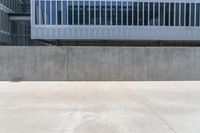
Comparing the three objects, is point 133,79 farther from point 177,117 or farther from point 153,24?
point 153,24

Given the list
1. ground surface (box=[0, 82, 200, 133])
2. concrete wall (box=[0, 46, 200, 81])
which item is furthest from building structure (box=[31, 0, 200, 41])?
ground surface (box=[0, 82, 200, 133])

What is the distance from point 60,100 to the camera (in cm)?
916

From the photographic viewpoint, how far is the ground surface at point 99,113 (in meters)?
5.93

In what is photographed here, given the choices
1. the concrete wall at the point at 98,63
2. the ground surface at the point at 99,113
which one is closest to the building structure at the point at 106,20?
the concrete wall at the point at 98,63

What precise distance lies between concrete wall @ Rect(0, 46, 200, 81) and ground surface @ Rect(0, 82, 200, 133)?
4.78m

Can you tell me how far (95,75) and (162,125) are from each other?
30.5ft

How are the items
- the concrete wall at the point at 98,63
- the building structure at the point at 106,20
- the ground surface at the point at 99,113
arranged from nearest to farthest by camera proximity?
the ground surface at the point at 99,113 < the concrete wall at the point at 98,63 < the building structure at the point at 106,20

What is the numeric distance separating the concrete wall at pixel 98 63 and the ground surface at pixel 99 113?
478 centimetres

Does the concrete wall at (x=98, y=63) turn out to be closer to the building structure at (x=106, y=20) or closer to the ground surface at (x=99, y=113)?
the ground surface at (x=99, y=113)

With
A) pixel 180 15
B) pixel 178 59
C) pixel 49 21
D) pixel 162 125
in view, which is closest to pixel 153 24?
pixel 180 15

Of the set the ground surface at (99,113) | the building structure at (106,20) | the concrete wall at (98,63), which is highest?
the building structure at (106,20)

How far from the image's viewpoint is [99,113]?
7.25m

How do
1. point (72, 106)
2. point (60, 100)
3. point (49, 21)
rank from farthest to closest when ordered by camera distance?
point (49, 21) < point (60, 100) < point (72, 106)

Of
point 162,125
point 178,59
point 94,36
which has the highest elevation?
point 94,36
